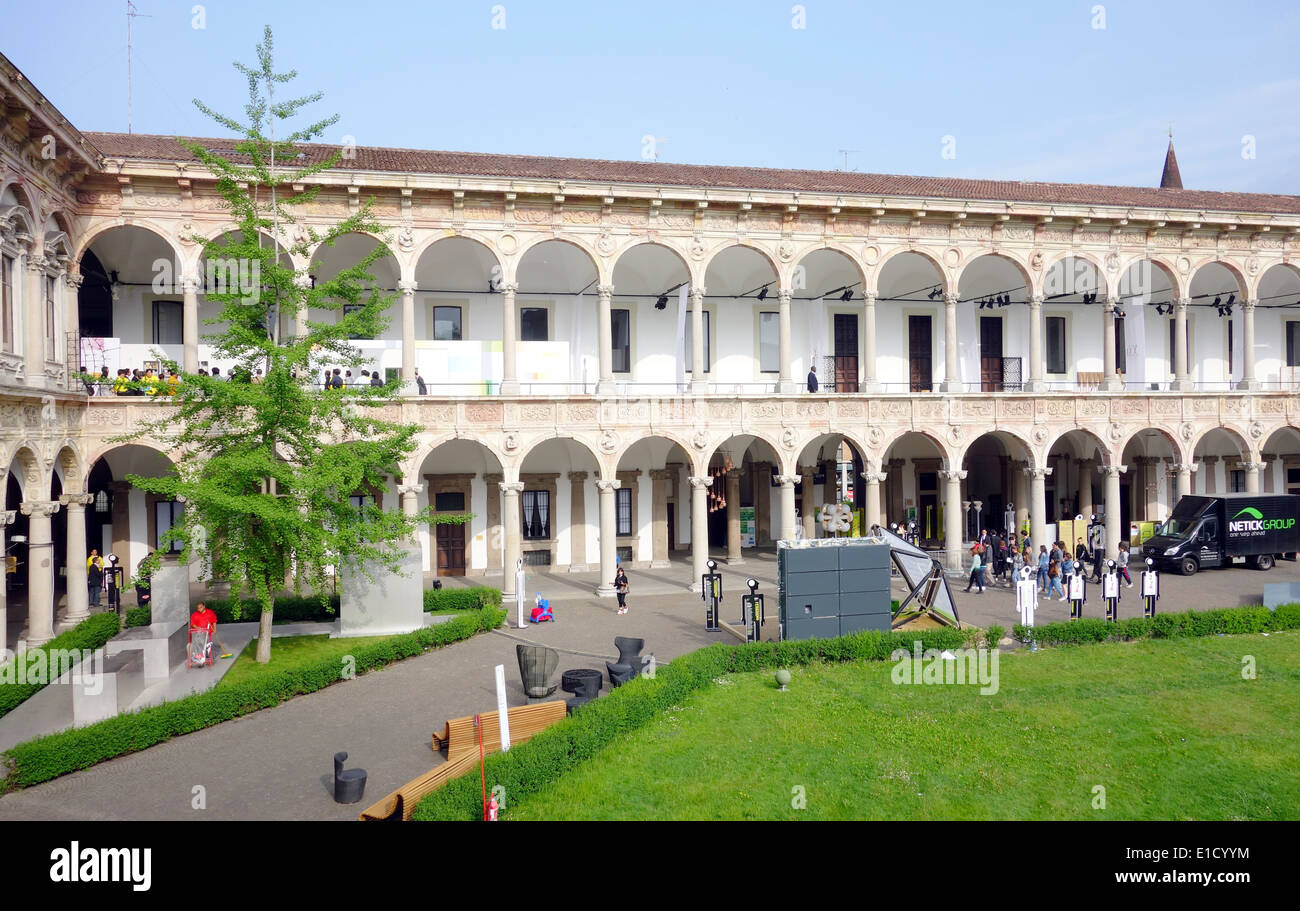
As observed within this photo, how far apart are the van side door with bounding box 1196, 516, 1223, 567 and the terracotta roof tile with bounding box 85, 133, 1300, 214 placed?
Answer: 1029cm

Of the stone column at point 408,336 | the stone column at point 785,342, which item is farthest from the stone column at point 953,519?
the stone column at point 408,336

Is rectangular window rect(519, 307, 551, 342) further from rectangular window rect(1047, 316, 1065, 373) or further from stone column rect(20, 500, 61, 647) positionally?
rectangular window rect(1047, 316, 1065, 373)

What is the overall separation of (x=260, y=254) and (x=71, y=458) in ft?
27.9

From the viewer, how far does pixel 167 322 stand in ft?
86.1

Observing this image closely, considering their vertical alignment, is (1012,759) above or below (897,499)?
below

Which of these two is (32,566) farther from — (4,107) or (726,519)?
(726,519)

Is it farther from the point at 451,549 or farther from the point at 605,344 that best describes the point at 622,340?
the point at 451,549

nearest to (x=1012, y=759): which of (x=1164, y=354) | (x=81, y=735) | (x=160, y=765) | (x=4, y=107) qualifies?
(x=160, y=765)

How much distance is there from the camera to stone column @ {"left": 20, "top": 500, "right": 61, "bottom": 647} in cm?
1880

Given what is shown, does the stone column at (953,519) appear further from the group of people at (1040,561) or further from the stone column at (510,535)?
the stone column at (510,535)

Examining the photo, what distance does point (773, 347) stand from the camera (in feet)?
101

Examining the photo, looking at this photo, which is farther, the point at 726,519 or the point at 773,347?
the point at 726,519

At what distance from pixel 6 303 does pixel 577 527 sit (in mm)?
17066

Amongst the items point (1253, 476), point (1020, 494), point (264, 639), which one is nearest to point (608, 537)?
point (264, 639)
